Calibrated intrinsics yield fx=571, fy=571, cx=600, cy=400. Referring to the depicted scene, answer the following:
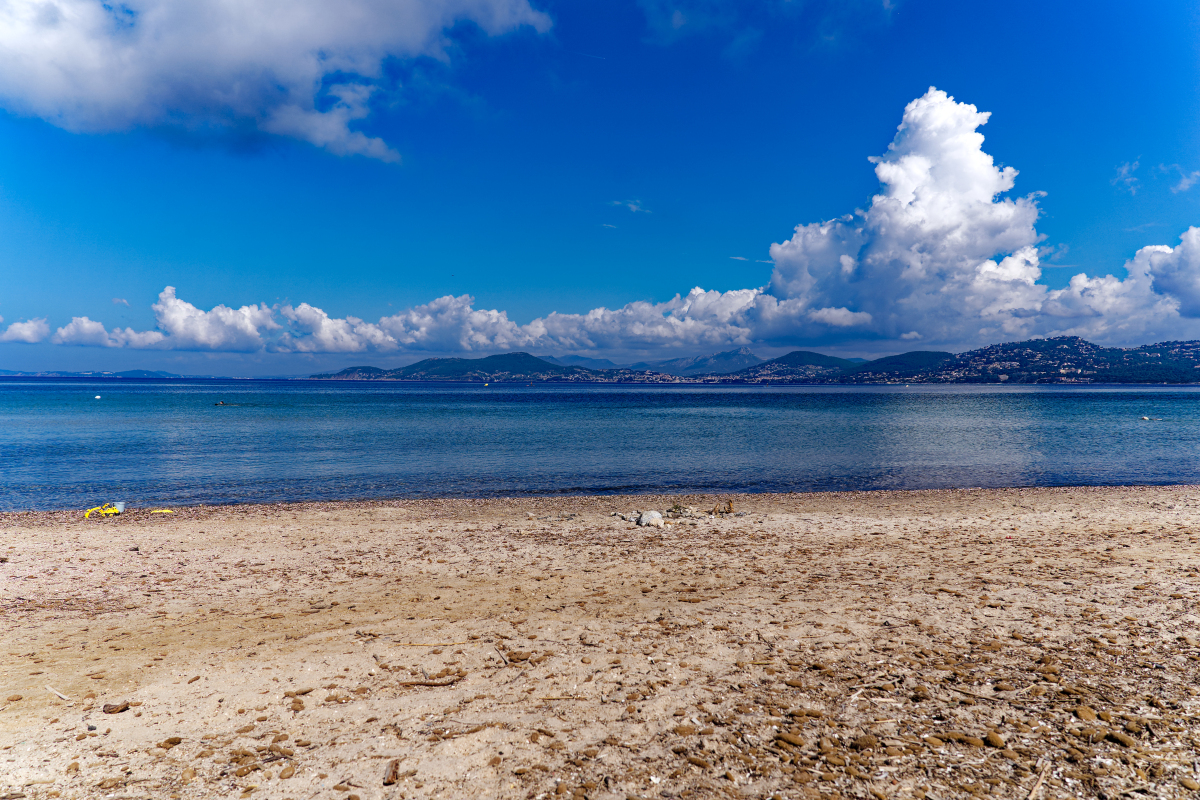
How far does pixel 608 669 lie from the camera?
24.6ft

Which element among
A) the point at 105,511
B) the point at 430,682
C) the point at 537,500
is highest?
the point at 430,682

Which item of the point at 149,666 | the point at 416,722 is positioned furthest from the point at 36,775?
the point at 416,722

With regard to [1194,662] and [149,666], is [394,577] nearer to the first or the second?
[149,666]

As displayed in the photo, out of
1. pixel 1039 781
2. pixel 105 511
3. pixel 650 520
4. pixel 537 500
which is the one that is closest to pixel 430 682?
pixel 1039 781

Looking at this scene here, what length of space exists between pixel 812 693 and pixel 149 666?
8.82 metres

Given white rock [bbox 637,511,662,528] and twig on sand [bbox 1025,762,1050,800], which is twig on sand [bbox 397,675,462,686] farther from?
white rock [bbox 637,511,662,528]

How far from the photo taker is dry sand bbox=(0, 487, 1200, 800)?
17.5ft

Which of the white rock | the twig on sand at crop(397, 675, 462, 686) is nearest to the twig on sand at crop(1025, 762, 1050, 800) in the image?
the twig on sand at crop(397, 675, 462, 686)

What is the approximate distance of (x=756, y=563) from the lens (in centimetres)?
1309

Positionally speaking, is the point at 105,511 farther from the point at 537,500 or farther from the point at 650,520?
the point at 650,520

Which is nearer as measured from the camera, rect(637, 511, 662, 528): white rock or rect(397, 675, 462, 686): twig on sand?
rect(397, 675, 462, 686): twig on sand

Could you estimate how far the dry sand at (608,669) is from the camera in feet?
17.5

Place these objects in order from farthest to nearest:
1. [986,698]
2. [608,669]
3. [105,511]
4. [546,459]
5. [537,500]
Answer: [546,459], [537,500], [105,511], [608,669], [986,698]

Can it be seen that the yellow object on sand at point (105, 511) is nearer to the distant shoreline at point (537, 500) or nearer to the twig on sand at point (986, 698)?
the distant shoreline at point (537, 500)
